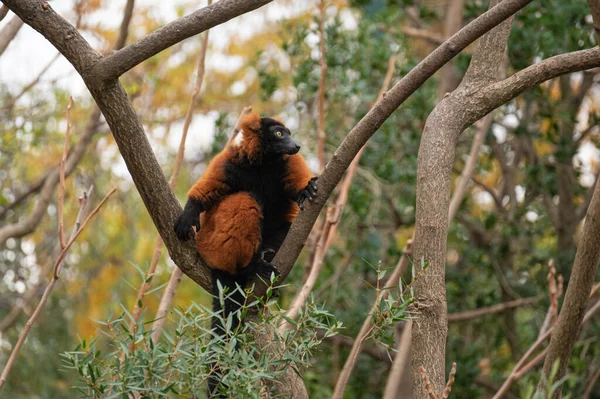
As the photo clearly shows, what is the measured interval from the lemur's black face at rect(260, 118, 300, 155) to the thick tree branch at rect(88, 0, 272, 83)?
1.74 m

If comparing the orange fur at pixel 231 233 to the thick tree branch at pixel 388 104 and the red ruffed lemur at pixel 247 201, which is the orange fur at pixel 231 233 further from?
the thick tree branch at pixel 388 104

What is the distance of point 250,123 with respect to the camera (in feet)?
17.0

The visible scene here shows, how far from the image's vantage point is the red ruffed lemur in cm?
422

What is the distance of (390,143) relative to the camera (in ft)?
24.7

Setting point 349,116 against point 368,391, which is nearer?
point 349,116

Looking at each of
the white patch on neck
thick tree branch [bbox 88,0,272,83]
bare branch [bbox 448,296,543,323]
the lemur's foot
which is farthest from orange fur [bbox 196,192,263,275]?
bare branch [bbox 448,296,543,323]

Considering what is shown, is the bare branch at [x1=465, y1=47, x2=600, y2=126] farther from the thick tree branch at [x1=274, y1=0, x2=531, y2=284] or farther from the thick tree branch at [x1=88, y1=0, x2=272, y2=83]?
the thick tree branch at [x1=88, y1=0, x2=272, y2=83]

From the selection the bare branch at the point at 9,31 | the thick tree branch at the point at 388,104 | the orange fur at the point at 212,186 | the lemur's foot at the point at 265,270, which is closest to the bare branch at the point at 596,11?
the thick tree branch at the point at 388,104

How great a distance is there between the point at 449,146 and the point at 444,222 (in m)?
0.36

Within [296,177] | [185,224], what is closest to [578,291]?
[296,177]

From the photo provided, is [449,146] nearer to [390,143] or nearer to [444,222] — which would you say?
[444,222]

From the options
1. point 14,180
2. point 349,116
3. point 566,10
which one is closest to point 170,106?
point 14,180

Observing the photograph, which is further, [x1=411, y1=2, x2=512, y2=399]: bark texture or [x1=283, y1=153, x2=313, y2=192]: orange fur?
[x1=283, y1=153, x2=313, y2=192]: orange fur

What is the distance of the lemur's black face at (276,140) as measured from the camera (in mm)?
4910
